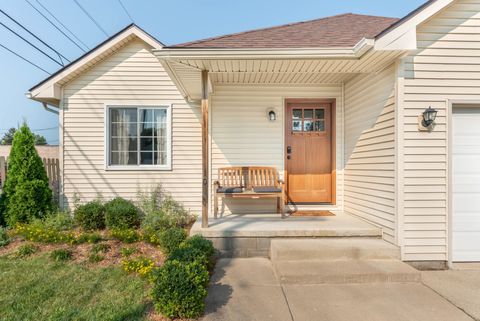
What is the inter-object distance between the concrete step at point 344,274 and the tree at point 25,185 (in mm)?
4668

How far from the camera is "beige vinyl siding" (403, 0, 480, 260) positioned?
140 inches

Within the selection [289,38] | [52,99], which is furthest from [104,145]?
[289,38]

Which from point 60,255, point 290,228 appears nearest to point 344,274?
point 290,228

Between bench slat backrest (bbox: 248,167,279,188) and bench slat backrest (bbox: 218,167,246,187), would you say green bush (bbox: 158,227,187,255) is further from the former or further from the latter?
bench slat backrest (bbox: 248,167,279,188)

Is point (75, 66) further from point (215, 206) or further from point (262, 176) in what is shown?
point (262, 176)

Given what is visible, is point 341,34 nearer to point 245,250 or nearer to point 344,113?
point 344,113

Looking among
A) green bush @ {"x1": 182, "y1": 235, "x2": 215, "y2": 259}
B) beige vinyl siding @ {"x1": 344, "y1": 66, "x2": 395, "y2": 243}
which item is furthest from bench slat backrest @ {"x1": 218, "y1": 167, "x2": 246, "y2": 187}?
beige vinyl siding @ {"x1": 344, "y1": 66, "x2": 395, "y2": 243}

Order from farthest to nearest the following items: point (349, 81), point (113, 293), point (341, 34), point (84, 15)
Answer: point (84, 15) < point (349, 81) < point (341, 34) < point (113, 293)

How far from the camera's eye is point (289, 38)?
13.2ft

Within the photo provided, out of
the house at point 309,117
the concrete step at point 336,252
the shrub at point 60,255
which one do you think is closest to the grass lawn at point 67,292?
the shrub at point 60,255

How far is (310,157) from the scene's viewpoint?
5.47 metres

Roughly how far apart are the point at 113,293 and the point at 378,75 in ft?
14.7

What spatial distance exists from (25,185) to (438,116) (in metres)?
6.87

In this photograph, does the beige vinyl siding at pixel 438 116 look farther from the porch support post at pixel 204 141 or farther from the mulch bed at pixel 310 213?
the porch support post at pixel 204 141
